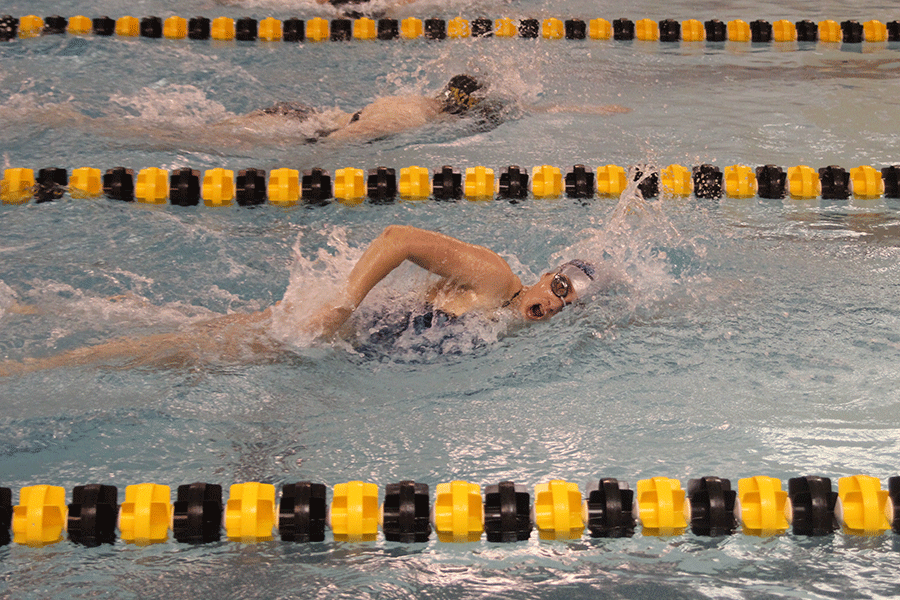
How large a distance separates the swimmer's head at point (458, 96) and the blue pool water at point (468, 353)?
0.85 ft

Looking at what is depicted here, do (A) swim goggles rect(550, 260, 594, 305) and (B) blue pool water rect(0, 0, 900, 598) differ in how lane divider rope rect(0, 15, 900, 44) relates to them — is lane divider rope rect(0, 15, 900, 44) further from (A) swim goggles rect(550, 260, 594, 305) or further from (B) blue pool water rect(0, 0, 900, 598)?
(A) swim goggles rect(550, 260, 594, 305)

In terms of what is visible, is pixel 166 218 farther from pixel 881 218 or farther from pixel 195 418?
pixel 881 218

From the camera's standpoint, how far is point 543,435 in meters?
2.86

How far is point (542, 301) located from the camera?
3242 millimetres

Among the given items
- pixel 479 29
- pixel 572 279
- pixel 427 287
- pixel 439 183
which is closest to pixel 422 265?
pixel 427 287

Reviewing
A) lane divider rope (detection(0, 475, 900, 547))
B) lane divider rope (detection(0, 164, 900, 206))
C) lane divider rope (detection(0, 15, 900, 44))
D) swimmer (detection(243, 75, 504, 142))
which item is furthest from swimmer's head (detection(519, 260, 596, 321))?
lane divider rope (detection(0, 15, 900, 44))

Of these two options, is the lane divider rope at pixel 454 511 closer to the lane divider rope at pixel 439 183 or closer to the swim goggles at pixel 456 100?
the lane divider rope at pixel 439 183

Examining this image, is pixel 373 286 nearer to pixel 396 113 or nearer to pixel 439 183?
pixel 439 183

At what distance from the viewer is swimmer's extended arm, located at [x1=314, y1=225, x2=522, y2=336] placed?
2932 mm

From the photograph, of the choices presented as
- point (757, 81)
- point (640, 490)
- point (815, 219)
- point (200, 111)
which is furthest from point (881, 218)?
point (200, 111)

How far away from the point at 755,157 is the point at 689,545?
3.19 meters

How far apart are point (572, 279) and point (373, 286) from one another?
79 centimetres

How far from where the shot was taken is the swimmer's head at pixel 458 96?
5.44 metres

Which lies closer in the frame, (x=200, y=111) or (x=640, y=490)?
(x=640, y=490)
